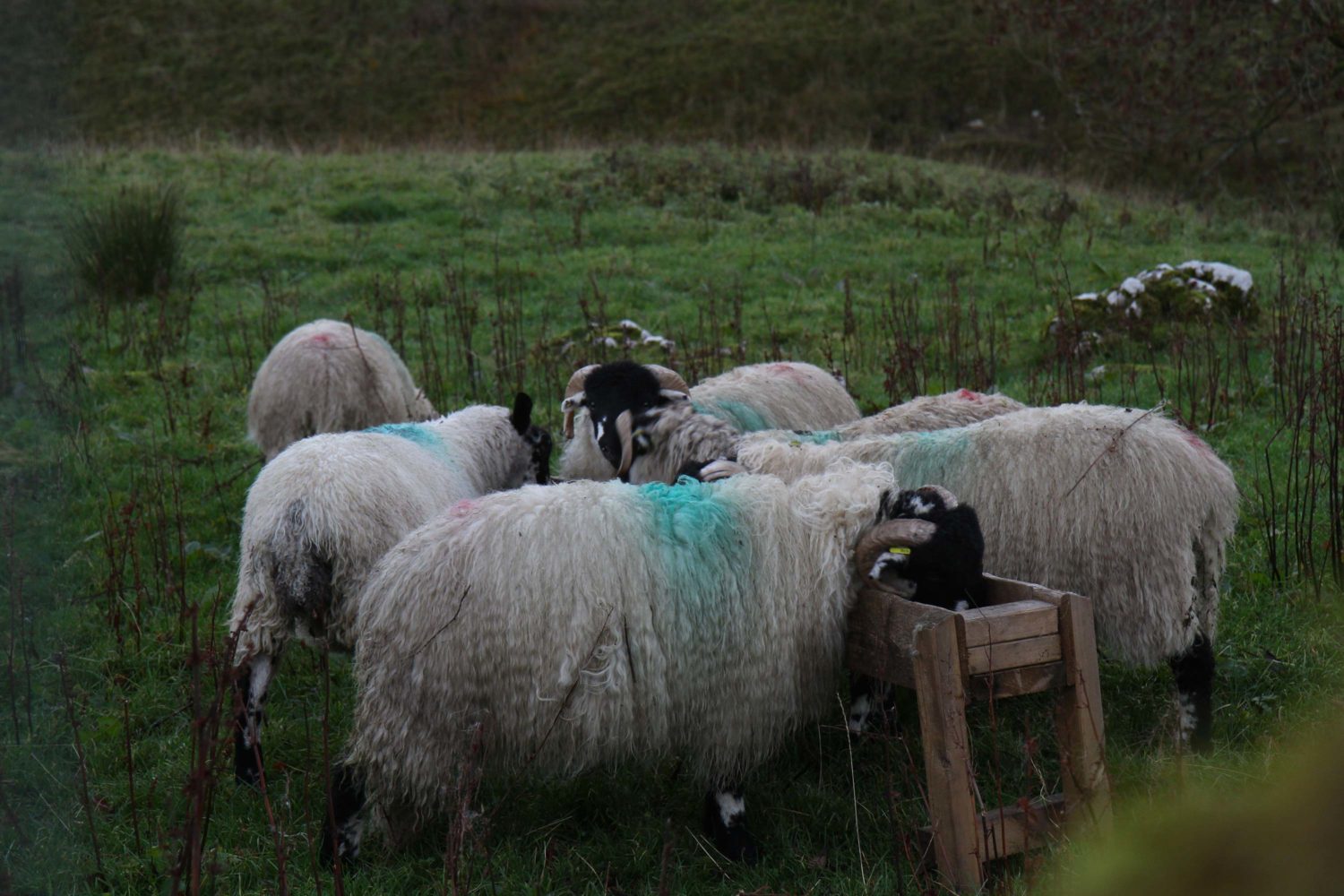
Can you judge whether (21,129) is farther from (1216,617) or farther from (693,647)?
(1216,617)

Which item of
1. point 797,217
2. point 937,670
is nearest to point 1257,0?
point 797,217

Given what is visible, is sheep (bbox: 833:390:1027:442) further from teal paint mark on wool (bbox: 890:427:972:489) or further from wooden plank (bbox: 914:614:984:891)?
wooden plank (bbox: 914:614:984:891)

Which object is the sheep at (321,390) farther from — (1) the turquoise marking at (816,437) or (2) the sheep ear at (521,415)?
(1) the turquoise marking at (816,437)

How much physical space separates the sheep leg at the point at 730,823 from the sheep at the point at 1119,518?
1398 mm

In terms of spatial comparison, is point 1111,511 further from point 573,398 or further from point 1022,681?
point 573,398

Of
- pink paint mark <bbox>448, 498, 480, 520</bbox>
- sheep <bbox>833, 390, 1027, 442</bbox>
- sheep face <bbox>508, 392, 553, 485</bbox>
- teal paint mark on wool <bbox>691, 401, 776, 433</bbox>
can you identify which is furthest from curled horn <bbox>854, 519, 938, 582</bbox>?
sheep face <bbox>508, 392, 553, 485</bbox>

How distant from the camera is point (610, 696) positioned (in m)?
3.55

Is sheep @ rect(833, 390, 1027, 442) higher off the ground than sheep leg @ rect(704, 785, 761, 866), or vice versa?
sheep @ rect(833, 390, 1027, 442)

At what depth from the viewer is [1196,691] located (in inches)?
175

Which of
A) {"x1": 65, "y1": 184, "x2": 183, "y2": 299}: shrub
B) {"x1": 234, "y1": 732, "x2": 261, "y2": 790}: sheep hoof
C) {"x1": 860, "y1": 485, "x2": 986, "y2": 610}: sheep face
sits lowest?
{"x1": 234, "y1": 732, "x2": 261, "y2": 790}: sheep hoof

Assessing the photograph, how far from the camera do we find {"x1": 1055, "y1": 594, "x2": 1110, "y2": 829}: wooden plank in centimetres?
352

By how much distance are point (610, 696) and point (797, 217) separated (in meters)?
11.9

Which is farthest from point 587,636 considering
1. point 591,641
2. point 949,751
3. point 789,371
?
point 789,371

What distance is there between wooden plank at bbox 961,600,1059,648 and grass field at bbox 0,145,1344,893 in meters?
0.45
